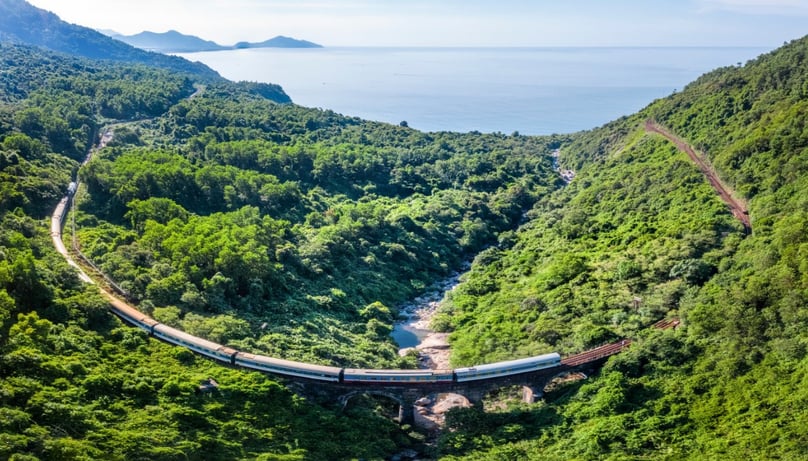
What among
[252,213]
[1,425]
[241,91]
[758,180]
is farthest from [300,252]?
[241,91]

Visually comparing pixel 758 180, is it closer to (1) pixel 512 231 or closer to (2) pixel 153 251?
(1) pixel 512 231

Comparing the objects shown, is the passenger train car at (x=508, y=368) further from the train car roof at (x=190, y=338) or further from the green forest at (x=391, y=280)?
the train car roof at (x=190, y=338)

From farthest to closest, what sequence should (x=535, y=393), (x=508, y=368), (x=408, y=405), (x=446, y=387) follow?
(x=535, y=393) < (x=408, y=405) < (x=446, y=387) < (x=508, y=368)

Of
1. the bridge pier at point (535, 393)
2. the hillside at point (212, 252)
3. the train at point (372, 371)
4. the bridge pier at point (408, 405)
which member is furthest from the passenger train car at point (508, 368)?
the hillside at point (212, 252)

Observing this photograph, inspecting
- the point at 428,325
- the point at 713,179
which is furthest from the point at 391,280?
the point at 713,179

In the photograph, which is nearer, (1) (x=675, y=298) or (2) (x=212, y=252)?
(1) (x=675, y=298)

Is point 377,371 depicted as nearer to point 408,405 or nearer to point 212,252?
point 408,405

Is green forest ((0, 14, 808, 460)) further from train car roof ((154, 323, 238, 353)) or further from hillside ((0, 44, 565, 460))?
train car roof ((154, 323, 238, 353))
